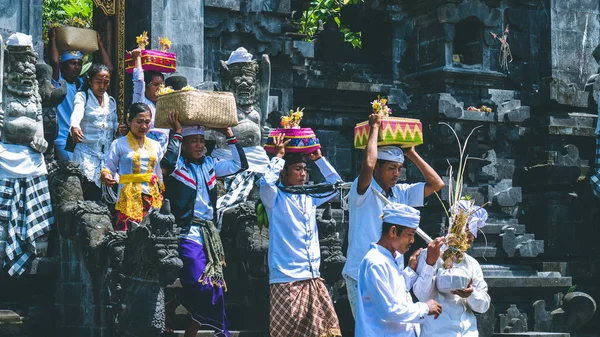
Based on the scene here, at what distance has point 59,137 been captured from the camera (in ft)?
47.6

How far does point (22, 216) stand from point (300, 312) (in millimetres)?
3589

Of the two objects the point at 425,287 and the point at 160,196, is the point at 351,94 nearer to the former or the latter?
the point at 160,196

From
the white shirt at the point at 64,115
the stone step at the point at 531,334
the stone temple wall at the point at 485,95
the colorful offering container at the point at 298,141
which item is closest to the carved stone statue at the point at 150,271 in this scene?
the colorful offering container at the point at 298,141

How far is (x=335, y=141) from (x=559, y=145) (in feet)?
10.8

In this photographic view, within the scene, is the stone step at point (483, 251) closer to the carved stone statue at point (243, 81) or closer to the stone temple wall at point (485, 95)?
the stone temple wall at point (485, 95)

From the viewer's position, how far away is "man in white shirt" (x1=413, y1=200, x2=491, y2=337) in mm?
10422

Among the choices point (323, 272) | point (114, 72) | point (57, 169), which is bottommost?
point (323, 272)

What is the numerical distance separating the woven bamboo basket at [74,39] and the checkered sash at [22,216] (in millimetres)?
2451

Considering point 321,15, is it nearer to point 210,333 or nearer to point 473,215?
point 473,215

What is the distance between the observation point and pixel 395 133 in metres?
11.6

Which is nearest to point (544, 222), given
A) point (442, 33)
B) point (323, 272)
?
point (442, 33)

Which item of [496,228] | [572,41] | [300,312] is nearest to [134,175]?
[300,312]

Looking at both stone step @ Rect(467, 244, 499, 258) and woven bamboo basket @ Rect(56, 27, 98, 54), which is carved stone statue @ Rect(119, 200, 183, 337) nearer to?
woven bamboo basket @ Rect(56, 27, 98, 54)

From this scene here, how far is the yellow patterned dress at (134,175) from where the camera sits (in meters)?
12.5
